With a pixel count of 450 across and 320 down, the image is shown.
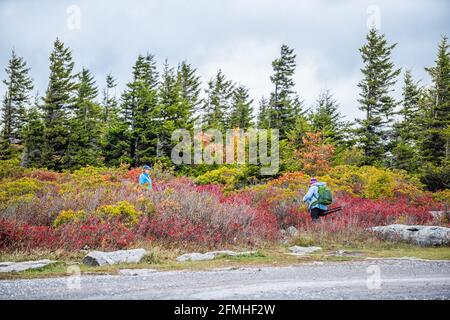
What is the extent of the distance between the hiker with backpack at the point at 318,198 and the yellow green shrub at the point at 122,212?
220 inches

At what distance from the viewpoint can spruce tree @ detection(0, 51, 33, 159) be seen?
40.8m

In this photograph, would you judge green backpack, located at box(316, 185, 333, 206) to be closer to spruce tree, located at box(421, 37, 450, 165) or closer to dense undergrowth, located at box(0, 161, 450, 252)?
dense undergrowth, located at box(0, 161, 450, 252)

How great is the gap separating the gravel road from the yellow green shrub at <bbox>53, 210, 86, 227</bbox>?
367 centimetres

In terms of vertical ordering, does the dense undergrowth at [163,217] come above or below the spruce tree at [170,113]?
below

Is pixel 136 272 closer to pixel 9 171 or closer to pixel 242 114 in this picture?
pixel 9 171

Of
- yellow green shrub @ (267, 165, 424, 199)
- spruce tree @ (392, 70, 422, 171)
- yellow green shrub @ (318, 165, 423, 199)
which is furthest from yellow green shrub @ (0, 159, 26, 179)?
spruce tree @ (392, 70, 422, 171)

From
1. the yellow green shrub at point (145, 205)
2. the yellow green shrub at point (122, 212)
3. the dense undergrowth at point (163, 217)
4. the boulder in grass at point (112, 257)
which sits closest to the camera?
the boulder in grass at point (112, 257)

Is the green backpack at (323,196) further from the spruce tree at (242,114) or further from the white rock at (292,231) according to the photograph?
the spruce tree at (242,114)

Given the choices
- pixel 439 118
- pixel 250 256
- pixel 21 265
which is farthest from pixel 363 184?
pixel 439 118

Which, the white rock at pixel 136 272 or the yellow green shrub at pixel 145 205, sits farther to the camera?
the yellow green shrub at pixel 145 205

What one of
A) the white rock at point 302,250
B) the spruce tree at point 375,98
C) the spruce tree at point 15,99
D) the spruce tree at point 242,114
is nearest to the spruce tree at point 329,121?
the spruce tree at point 375,98

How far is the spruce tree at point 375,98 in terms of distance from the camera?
3183 cm

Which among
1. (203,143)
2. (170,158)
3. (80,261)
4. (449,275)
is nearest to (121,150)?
(170,158)

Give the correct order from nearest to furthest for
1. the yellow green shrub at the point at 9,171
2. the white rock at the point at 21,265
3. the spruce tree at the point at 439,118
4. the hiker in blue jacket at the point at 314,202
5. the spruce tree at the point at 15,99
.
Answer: the white rock at the point at 21,265 → the hiker in blue jacket at the point at 314,202 → the yellow green shrub at the point at 9,171 → the spruce tree at the point at 439,118 → the spruce tree at the point at 15,99
